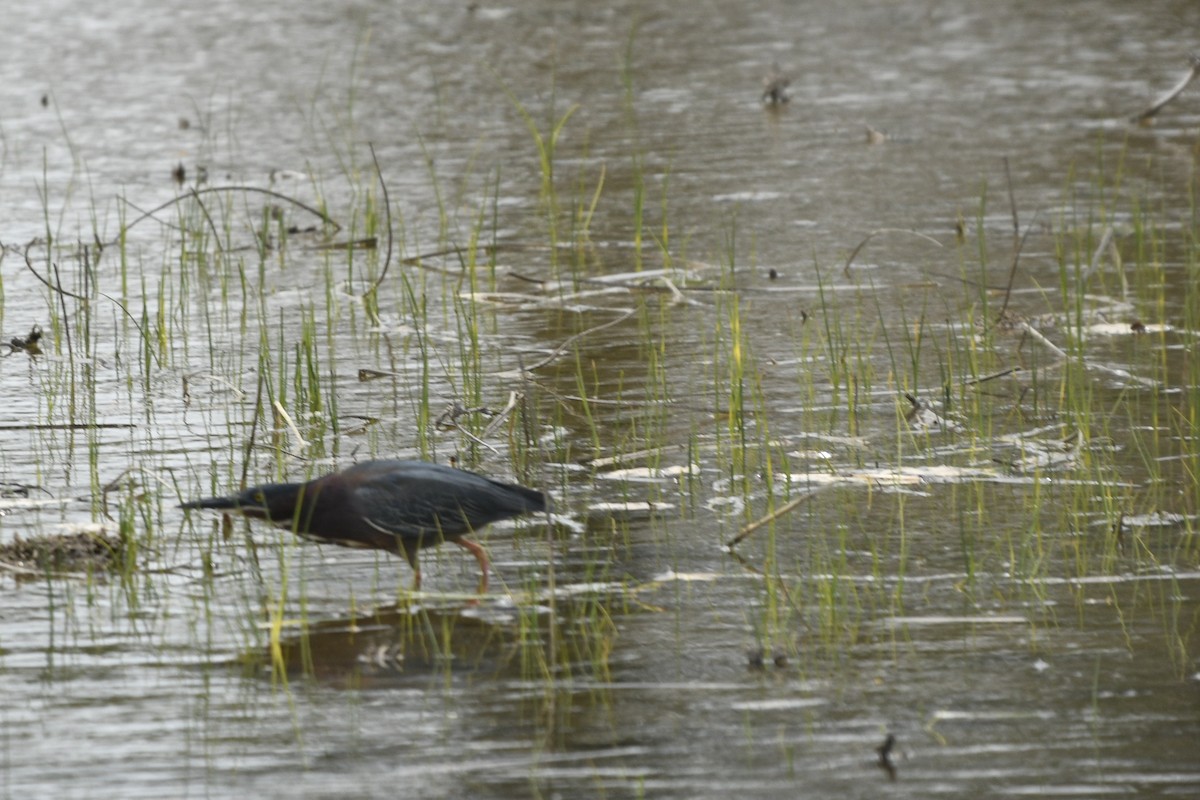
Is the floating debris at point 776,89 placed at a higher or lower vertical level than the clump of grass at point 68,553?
higher

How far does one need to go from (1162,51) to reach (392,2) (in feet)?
30.4

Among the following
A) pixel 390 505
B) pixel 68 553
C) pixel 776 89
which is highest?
pixel 776 89

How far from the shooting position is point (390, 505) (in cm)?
541

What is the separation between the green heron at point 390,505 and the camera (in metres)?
5.42

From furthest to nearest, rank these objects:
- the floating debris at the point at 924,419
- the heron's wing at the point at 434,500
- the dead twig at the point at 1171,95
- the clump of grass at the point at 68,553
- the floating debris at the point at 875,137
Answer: the floating debris at the point at 875,137, the dead twig at the point at 1171,95, the floating debris at the point at 924,419, the clump of grass at the point at 68,553, the heron's wing at the point at 434,500

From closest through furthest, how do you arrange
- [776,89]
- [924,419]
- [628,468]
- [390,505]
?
1. [390,505]
2. [628,468]
3. [924,419]
4. [776,89]

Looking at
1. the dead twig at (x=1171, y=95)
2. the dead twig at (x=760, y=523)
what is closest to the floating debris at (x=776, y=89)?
the dead twig at (x=1171, y=95)

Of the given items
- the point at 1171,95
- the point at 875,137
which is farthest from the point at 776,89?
the point at 1171,95

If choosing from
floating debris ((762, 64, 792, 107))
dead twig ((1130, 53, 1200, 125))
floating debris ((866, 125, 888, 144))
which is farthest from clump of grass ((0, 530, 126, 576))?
floating debris ((762, 64, 792, 107))

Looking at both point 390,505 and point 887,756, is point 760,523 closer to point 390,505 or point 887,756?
point 390,505

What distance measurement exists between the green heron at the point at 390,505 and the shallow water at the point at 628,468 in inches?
7.2

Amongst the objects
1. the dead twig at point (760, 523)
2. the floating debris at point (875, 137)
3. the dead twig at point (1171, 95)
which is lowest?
the dead twig at point (760, 523)

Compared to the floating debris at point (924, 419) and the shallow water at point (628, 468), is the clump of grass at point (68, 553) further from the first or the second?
the floating debris at point (924, 419)

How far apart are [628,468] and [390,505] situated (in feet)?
4.75
